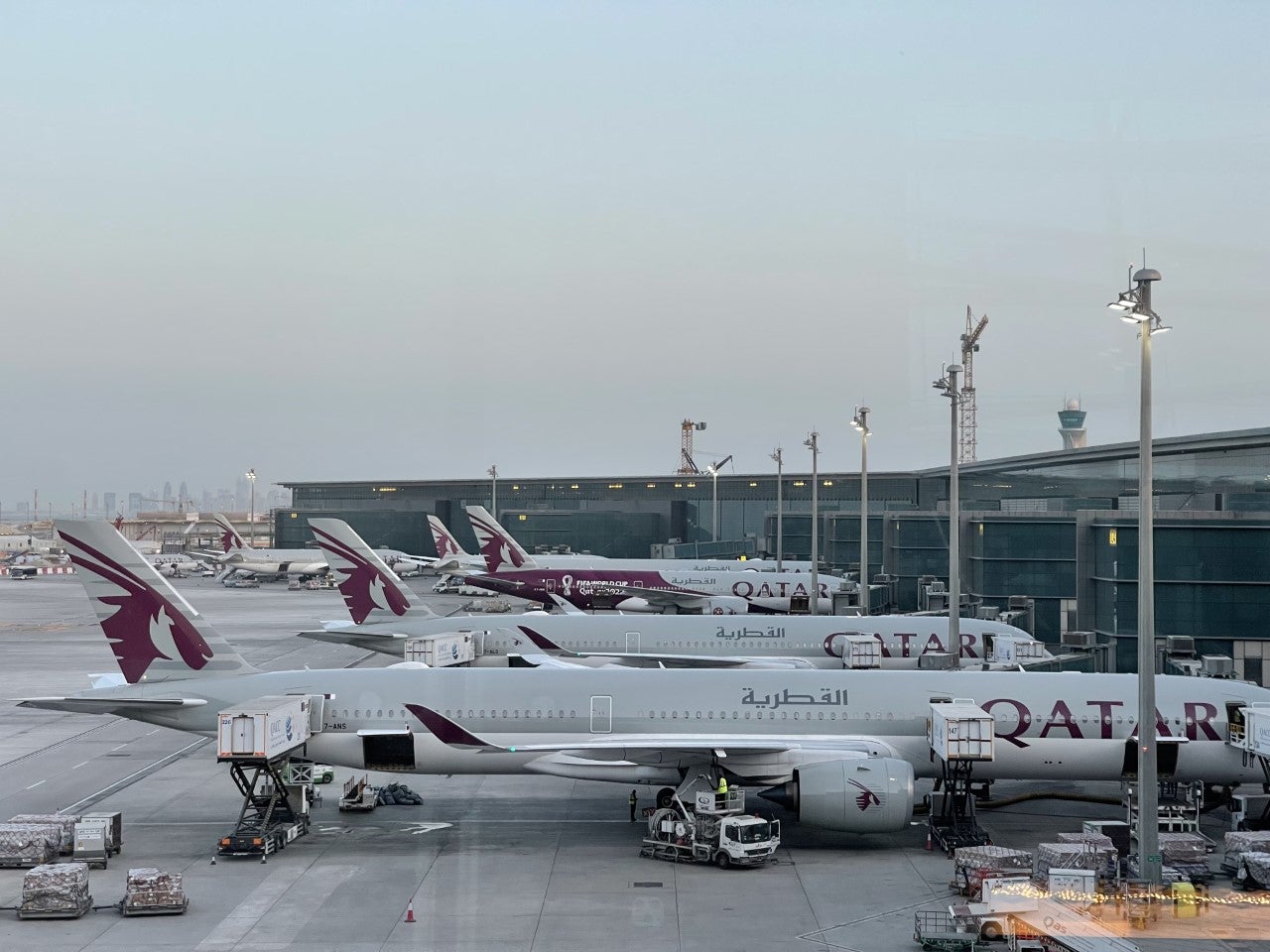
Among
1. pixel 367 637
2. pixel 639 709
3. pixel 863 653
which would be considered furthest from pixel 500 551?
pixel 639 709

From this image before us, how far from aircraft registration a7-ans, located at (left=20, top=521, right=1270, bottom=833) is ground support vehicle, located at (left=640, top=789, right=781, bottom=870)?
37.6 inches

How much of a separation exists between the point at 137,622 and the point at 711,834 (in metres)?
15.4

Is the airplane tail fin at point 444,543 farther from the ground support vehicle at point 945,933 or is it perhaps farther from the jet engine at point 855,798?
the ground support vehicle at point 945,933

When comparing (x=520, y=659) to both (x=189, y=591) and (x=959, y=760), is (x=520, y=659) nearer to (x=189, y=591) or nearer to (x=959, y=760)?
(x=959, y=760)

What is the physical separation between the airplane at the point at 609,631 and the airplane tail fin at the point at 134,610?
1534 centimetres

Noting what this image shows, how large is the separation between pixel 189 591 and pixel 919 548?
71.1 metres

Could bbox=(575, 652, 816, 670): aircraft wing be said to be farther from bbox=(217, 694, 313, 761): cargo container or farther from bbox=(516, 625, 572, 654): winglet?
bbox=(217, 694, 313, 761): cargo container

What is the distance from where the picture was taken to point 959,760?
28078mm

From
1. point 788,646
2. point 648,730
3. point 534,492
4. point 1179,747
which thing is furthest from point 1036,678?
point 534,492

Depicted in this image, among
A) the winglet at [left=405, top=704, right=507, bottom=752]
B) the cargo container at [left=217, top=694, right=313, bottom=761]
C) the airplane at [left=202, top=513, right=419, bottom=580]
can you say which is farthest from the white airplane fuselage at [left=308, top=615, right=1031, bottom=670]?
the airplane at [left=202, top=513, right=419, bottom=580]

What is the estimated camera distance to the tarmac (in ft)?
70.6

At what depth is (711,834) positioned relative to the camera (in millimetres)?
26812

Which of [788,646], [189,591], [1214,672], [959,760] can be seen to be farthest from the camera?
[189,591]

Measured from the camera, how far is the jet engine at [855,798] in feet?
89.3
